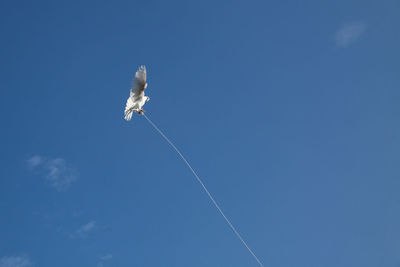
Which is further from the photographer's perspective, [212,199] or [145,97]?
[145,97]

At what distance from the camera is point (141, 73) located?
20.2 metres

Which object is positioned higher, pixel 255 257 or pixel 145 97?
pixel 145 97

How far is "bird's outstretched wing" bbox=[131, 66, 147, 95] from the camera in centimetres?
2019

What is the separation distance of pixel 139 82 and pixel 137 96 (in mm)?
754

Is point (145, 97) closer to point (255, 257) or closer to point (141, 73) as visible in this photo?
point (141, 73)

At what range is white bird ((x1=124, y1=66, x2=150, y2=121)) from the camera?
66.4 feet

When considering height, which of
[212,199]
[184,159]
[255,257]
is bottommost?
[255,257]

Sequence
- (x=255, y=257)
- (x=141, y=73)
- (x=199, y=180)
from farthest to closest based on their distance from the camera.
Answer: (x=141, y=73) → (x=199, y=180) → (x=255, y=257)

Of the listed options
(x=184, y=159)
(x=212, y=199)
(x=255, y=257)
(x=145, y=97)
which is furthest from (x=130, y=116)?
(x=255, y=257)

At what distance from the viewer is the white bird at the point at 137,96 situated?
66.4 ft

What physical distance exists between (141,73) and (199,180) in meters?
5.04

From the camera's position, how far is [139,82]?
20375 millimetres

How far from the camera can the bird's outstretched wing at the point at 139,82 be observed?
66.2 feet

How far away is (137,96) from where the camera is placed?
68.5ft
